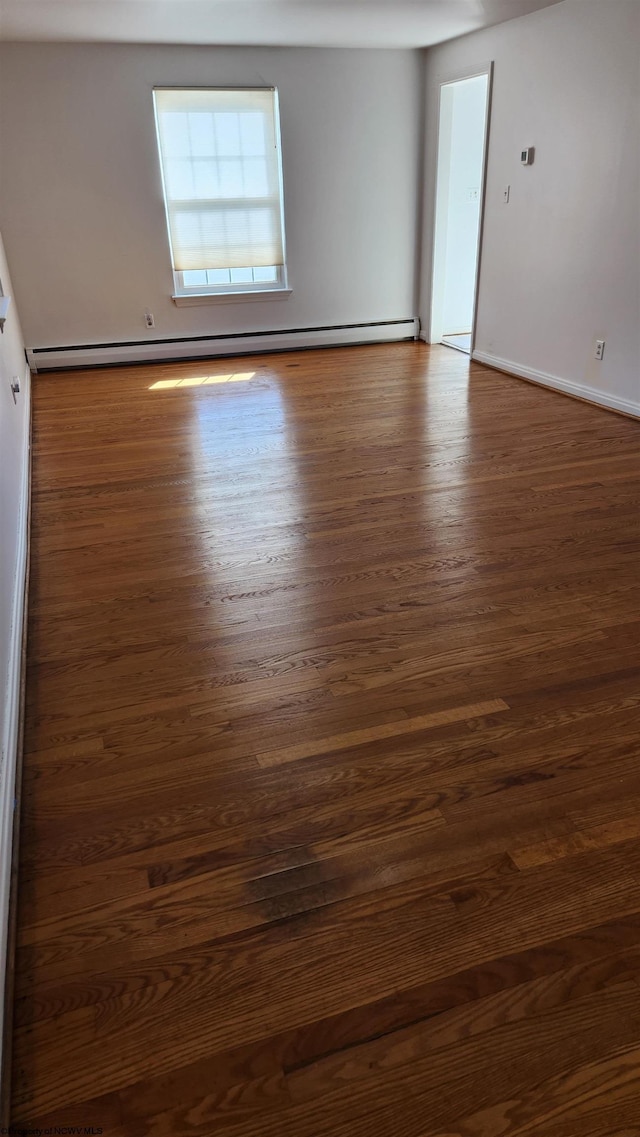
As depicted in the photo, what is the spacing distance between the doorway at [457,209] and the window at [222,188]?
4.23ft

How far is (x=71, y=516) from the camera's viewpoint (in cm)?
319

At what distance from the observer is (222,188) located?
551 centimetres

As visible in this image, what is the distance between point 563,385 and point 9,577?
3.71m

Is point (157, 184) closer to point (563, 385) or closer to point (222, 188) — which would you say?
point (222, 188)

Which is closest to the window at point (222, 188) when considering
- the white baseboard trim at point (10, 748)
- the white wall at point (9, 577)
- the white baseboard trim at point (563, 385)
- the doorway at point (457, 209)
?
the doorway at point (457, 209)

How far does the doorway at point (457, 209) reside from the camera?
559cm

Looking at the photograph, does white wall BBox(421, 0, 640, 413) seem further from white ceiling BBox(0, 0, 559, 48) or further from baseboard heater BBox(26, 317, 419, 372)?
baseboard heater BBox(26, 317, 419, 372)

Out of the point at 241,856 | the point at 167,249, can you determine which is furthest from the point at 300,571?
the point at 167,249

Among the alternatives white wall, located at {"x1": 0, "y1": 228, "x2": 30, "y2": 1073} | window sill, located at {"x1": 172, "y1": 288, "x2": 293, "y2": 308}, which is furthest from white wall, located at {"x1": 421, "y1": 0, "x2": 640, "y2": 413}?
white wall, located at {"x1": 0, "y1": 228, "x2": 30, "y2": 1073}

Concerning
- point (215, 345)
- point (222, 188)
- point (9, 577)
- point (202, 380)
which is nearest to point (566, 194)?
point (222, 188)

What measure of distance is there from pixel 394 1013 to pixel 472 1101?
0.17 m

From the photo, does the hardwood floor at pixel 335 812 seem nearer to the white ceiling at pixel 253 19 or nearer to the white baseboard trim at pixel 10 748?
the white baseboard trim at pixel 10 748

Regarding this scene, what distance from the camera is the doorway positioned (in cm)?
559

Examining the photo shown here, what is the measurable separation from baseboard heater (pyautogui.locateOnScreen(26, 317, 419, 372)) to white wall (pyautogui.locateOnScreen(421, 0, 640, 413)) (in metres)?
1.24
